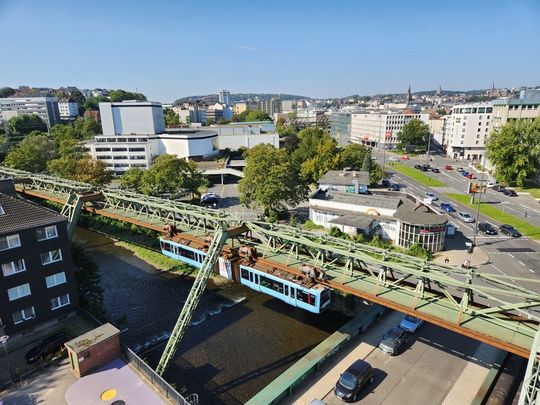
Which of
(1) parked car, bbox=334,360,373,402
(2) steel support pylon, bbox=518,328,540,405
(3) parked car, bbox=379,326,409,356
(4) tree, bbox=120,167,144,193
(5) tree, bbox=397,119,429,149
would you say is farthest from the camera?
(5) tree, bbox=397,119,429,149

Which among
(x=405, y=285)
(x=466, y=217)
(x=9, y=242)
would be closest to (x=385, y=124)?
(x=466, y=217)

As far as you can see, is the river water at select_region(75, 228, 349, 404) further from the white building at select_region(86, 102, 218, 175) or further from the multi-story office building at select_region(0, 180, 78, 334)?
the white building at select_region(86, 102, 218, 175)

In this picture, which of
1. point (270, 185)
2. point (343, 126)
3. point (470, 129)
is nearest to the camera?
point (270, 185)

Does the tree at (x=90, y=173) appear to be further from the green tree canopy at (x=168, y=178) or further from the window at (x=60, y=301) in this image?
the window at (x=60, y=301)

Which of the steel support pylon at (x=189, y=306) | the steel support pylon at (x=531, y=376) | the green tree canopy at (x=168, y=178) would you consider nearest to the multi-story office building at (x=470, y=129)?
the green tree canopy at (x=168, y=178)

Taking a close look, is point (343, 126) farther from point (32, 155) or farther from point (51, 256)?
point (51, 256)

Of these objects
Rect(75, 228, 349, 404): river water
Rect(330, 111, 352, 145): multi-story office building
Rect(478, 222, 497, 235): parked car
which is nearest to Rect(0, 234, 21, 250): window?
Rect(75, 228, 349, 404): river water

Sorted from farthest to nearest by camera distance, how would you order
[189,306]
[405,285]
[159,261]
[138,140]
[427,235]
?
1. [138,140]
2. [159,261]
3. [427,235]
4. [189,306]
5. [405,285]
